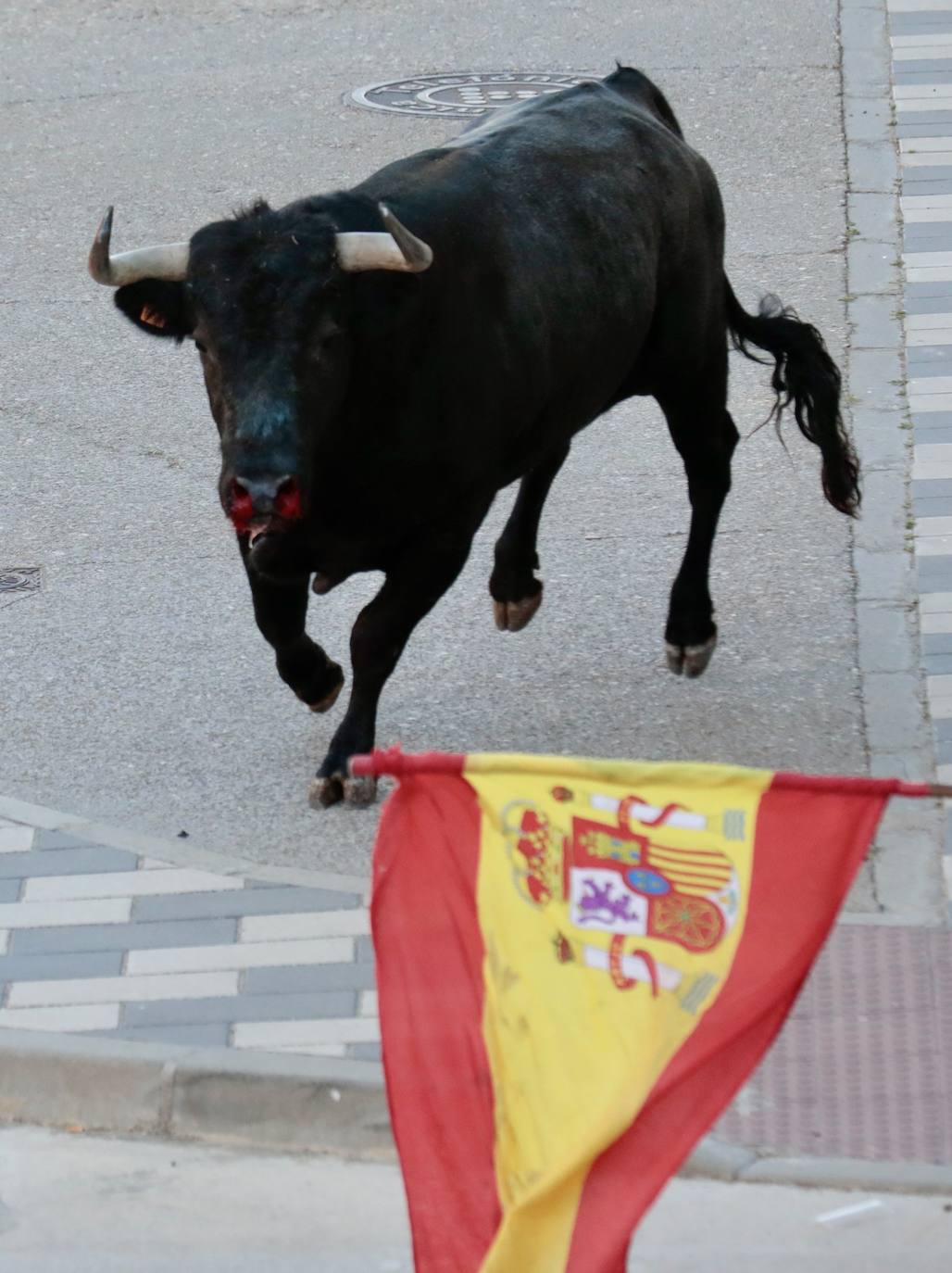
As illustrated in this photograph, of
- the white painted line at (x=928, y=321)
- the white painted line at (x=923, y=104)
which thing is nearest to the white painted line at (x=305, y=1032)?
the white painted line at (x=928, y=321)

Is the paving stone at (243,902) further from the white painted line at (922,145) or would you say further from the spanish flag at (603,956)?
the white painted line at (922,145)

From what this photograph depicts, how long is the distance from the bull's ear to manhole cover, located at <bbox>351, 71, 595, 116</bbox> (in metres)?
6.02

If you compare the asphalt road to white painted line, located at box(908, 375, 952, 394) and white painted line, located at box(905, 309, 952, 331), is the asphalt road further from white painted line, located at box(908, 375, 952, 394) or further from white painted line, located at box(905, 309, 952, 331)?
white painted line, located at box(908, 375, 952, 394)

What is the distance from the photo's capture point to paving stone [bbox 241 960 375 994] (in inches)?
198

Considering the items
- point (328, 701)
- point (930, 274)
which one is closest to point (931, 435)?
point (930, 274)

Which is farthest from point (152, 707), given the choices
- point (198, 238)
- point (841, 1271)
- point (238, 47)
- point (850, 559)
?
point (238, 47)

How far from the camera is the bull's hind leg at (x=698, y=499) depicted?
6.58 meters

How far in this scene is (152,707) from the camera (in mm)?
6488

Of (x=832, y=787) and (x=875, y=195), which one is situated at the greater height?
(x=832, y=787)

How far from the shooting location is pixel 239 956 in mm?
5188

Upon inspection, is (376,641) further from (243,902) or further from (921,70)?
(921,70)

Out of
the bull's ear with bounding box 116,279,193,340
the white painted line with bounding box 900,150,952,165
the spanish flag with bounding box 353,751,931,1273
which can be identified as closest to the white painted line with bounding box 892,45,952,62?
the white painted line with bounding box 900,150,952,165

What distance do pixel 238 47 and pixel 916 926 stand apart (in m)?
8.97

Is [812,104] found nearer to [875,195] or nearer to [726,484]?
[875,195]
